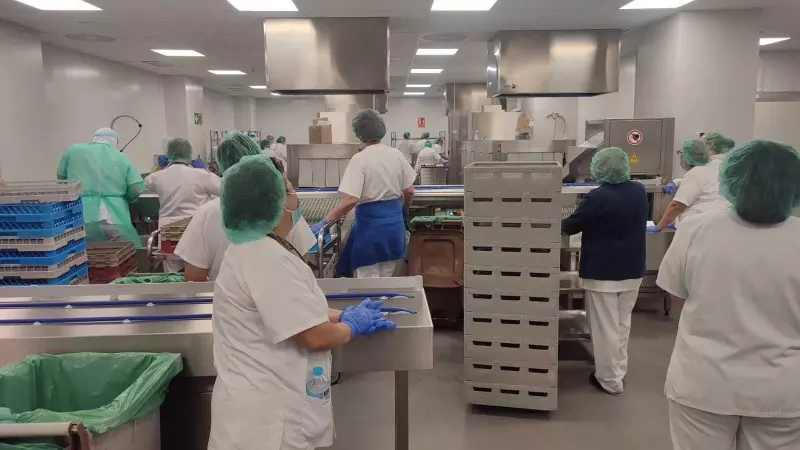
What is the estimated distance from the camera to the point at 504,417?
298cm

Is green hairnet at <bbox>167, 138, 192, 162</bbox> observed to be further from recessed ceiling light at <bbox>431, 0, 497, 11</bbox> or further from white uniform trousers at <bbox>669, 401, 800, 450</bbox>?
white uniform trousers at <bbox>669, 401, 800, 450</bbox>

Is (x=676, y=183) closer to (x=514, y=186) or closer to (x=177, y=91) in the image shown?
(x=514, y=186)

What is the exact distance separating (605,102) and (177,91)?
6.55m

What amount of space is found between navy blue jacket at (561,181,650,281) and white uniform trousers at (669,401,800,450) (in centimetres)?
149

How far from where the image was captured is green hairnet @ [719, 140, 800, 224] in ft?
4.90

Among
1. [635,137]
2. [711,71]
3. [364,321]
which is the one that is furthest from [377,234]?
[711,71]

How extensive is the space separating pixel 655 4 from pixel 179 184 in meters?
3.86

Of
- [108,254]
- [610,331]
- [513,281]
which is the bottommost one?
[610,331]

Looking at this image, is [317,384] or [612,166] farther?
[612,166]

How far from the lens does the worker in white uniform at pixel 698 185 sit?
366cm

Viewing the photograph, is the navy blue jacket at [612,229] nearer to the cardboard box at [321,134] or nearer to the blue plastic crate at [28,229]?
the blue plastic crate at [28,229]

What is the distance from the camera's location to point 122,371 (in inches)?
63.7

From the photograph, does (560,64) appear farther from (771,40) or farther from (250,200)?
(250,200)

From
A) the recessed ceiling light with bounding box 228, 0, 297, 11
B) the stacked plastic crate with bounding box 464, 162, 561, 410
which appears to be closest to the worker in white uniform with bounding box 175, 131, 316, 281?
the stacked plastic crate with bounding box 464, 162, 561, 410
